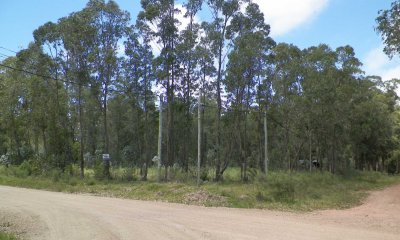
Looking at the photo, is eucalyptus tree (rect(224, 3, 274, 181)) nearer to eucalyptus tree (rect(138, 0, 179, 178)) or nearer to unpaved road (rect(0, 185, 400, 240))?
eucalyptus tree (rect(138, 0, 179, 178))

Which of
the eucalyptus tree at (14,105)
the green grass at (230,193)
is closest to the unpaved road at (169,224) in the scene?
the green grass at (230,193)

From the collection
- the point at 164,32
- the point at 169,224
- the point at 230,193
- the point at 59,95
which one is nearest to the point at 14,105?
the point at 59,95

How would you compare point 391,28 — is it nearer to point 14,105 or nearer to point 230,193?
point 230,193

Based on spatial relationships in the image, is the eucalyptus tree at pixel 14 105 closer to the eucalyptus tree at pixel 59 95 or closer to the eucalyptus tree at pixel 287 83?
the eucalyptus tree at pixel 59 95

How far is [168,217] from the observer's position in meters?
13.8

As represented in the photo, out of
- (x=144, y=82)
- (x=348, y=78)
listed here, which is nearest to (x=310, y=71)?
(x=348, y=78)

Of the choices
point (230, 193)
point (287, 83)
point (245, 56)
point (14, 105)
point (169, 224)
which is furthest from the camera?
point (14, 105)

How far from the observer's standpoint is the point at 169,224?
12180 mm

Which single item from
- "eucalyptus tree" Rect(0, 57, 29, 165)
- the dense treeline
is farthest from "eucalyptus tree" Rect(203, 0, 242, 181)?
"eucalyptus tree" Rect(0, 57, 29, 165)

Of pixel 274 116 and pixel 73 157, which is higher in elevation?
pixel 274 116

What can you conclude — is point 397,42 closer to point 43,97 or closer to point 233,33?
point 233,33

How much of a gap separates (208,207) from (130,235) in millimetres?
7893

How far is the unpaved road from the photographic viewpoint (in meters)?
10.6

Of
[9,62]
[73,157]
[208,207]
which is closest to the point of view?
[208,207]
